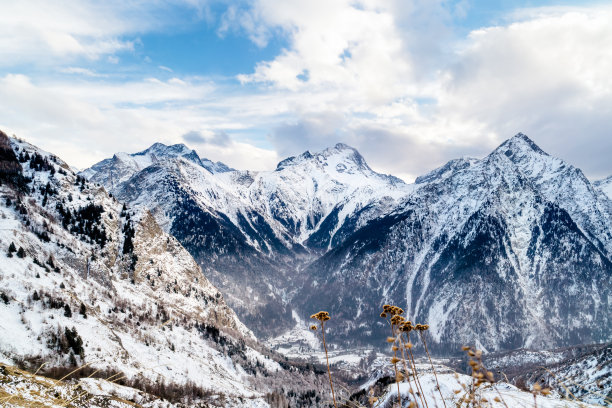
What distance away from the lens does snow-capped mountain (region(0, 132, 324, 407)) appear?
75438 millimetres

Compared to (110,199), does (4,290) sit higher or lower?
lower

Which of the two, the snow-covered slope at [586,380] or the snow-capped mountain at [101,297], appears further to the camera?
the snow-capped mountain at [101,297]

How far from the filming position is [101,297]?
11675 centimetres

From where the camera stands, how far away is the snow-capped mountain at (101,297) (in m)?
75.4

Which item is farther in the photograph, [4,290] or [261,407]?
[261,407]

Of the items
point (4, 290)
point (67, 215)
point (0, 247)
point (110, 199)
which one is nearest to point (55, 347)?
point (4, 290)

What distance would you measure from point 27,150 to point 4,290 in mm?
108568

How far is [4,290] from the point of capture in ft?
240

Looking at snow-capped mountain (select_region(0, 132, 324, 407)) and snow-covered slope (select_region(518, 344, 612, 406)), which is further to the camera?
snow-capped mountain (select_region(0, 132, 324, 407))

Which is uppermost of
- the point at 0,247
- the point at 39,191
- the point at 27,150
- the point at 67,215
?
the point at 27,150

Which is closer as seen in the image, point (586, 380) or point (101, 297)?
point (586, 380)

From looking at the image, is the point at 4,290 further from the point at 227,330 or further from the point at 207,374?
the point at 227,330

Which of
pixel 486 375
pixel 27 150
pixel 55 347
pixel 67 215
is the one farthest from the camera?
pixel 27 150

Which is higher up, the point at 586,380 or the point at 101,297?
the point at 101,297
